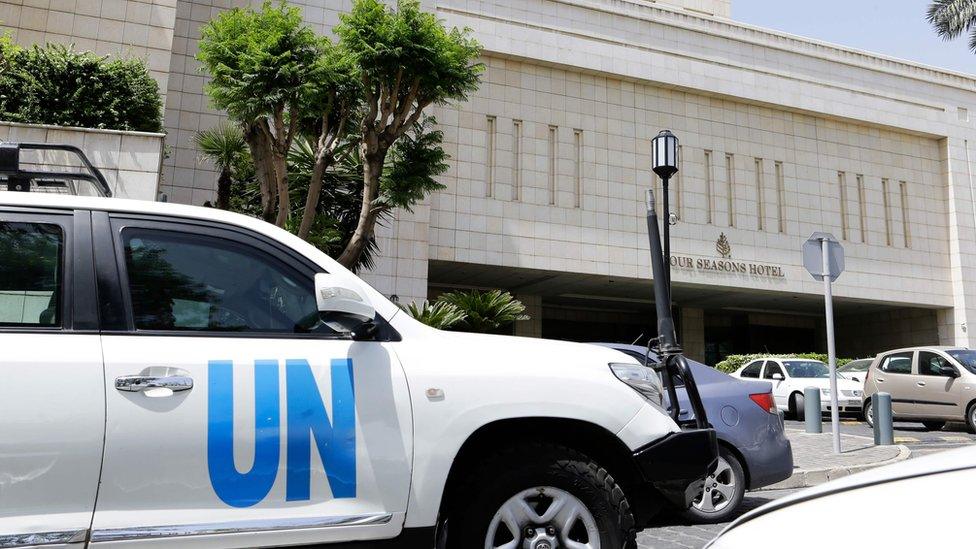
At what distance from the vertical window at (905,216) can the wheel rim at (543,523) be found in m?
34.8

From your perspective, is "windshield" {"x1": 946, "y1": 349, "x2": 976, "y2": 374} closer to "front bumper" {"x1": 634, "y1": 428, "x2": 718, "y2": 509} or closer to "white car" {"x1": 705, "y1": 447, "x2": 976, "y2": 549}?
"front bumper" {"x1": 634, "y1": 428, "x2": 718, "y2": 509}

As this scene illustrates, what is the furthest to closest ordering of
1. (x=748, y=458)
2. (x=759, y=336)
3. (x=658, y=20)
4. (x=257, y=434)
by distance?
(x=759, y=336) → (x=658, y=20) → (x=748, y=458) → (x=257, y=434)

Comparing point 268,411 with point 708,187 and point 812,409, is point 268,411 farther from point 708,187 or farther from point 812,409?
point 708,187

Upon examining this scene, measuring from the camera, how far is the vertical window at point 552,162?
27.8 metres

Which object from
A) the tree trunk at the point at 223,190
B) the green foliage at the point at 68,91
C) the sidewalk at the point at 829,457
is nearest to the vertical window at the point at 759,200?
the sidewalk at the point at 829,457

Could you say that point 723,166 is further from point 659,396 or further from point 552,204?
point 659,396

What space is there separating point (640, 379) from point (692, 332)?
32.3 meters

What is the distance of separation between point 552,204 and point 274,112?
17.0m

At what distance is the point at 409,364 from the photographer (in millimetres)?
3127

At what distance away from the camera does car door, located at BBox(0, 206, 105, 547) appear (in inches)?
98.4

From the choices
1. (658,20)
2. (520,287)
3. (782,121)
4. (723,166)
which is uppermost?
(658,20)

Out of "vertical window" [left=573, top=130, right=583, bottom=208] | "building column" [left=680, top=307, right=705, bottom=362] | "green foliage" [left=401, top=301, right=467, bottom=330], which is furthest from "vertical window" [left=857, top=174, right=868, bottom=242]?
"green foliage" [left=401, top=301, right=467, bottom=330]

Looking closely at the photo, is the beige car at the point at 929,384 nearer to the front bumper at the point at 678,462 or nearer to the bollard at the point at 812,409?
the bollard at the point at 812,409

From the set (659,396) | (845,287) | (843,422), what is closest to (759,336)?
(845,287)
